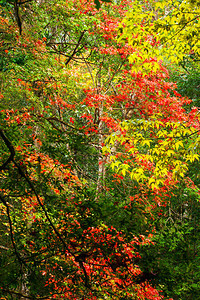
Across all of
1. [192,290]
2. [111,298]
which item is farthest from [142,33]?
[192,290]

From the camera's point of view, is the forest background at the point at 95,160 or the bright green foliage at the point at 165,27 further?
the bright green foliage at the point at 165,27

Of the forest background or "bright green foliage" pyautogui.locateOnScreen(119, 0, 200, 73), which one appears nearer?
the forest background

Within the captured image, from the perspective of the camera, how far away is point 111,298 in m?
5.08

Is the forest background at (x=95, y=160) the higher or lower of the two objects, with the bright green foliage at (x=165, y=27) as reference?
lower

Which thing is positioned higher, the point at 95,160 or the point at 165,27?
the point at 165,27

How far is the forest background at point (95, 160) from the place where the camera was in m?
3.76

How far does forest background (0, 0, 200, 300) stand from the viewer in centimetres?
376

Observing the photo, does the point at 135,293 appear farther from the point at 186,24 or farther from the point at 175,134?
the point at 186,24

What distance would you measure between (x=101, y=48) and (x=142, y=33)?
12.5ft

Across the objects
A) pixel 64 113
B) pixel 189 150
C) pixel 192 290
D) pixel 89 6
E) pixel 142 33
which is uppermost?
pixel 89 6

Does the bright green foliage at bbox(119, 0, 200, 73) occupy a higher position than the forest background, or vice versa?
the bright green foliage at bbox(119, 0, 200, 73)

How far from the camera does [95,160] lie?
10148 mm

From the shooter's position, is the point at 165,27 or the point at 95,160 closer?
the point at 165,27

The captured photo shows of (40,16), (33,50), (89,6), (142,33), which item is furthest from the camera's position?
(89,6)
